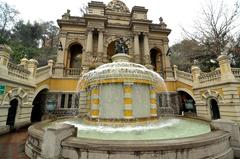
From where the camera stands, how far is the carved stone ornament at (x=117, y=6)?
23.9 meters

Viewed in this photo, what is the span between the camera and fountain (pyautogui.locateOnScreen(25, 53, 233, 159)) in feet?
12.1

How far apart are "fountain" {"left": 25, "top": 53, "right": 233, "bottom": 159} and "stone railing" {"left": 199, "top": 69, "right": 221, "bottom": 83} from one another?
6.42 metres

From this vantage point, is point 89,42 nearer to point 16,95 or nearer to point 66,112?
point 66,112

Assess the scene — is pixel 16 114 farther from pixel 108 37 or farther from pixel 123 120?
pixel 108 37

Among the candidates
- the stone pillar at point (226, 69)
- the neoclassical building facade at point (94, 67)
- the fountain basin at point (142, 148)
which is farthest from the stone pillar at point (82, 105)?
the stone pillar at point (226, 69)

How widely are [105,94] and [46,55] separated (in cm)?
3147

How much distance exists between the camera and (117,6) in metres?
24.2

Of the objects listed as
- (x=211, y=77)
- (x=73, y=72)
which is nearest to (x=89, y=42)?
(x=73, y=72)

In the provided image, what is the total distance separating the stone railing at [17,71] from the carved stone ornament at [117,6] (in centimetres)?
1763

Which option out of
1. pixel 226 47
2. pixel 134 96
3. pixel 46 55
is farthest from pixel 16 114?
pixel 46 55

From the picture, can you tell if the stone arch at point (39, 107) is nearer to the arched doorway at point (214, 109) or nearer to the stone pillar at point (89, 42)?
the stone pillar at point (89, 42)

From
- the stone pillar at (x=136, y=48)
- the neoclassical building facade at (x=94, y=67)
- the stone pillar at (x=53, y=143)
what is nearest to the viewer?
the stone pillar at (x=53, y=143)

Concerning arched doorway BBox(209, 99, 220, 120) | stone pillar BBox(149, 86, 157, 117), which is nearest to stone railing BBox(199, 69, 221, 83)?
arched doorway BBox(209, 99, 220, 120)

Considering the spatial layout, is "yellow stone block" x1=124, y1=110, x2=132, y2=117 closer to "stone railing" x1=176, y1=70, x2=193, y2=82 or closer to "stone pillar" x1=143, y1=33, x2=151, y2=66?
"stone railing" x1=176, y1=70, x2=193, y2=82
